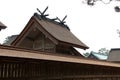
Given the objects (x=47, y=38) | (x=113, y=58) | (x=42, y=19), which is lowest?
(x=113, y=58)

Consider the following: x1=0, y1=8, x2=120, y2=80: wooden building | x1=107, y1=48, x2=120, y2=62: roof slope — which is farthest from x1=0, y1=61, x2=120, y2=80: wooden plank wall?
x1=107, y1=48, x2=120, y2=62: roof slope

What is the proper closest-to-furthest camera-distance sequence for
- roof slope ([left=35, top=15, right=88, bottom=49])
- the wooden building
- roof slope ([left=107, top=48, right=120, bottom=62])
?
the wooden building < roof slope ([left=35, top=15, right=88, bottom=49]) < roof slope ([left=107, top=48, right=120, bottom=62])

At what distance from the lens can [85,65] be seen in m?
12.8

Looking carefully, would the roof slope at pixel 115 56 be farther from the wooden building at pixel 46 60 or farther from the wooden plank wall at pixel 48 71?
the wooden plank wall at pixel 48 71

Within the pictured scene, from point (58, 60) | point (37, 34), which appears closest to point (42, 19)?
point (37, 34)

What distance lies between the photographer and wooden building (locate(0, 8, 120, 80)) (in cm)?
833

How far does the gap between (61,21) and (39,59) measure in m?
14.2

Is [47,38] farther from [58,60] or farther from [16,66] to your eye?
[16,66]

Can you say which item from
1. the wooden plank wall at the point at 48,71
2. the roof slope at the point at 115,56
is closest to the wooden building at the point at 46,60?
the wooden plank wall at the point at 48,71

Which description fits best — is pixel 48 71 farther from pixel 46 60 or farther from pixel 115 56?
pixel 115 56

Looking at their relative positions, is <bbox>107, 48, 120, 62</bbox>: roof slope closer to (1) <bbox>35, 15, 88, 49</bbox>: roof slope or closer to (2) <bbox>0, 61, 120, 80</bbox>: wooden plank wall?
(1) <bbox>35, 15, 88, 49</bbox>: roof slope

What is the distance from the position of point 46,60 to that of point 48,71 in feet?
4.16

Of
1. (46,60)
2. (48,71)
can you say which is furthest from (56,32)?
(46,60)

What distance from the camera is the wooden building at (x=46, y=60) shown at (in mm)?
8330
